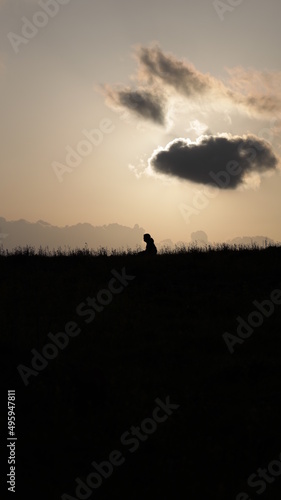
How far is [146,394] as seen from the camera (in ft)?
34.8

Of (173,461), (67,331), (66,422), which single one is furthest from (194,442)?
(67,331)

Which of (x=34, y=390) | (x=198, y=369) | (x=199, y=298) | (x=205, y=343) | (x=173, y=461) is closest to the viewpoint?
(x=173, y=461)

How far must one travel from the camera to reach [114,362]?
12453mm

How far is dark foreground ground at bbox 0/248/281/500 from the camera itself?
815cm

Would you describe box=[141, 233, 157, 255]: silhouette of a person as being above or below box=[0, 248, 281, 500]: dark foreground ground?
above

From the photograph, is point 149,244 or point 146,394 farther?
point 149,244

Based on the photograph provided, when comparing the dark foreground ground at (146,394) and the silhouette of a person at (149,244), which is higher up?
the silhouette of a person at (149,244)

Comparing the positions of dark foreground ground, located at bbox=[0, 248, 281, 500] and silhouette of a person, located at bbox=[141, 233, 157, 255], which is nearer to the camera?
dark foreground ground, located at bbox=[0, 248, 281, 500]

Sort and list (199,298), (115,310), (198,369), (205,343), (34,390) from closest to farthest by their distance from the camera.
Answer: (34,390) < (198,369) < (205,343) < (115,310) < (199,298)

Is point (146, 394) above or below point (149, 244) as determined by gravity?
below

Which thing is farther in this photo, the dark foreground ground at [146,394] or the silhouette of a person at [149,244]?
the silhouette of a person at [149,244]

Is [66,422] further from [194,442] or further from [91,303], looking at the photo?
[91,303]

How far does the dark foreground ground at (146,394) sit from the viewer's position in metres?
8.15

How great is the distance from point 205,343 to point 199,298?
427 centimetres
